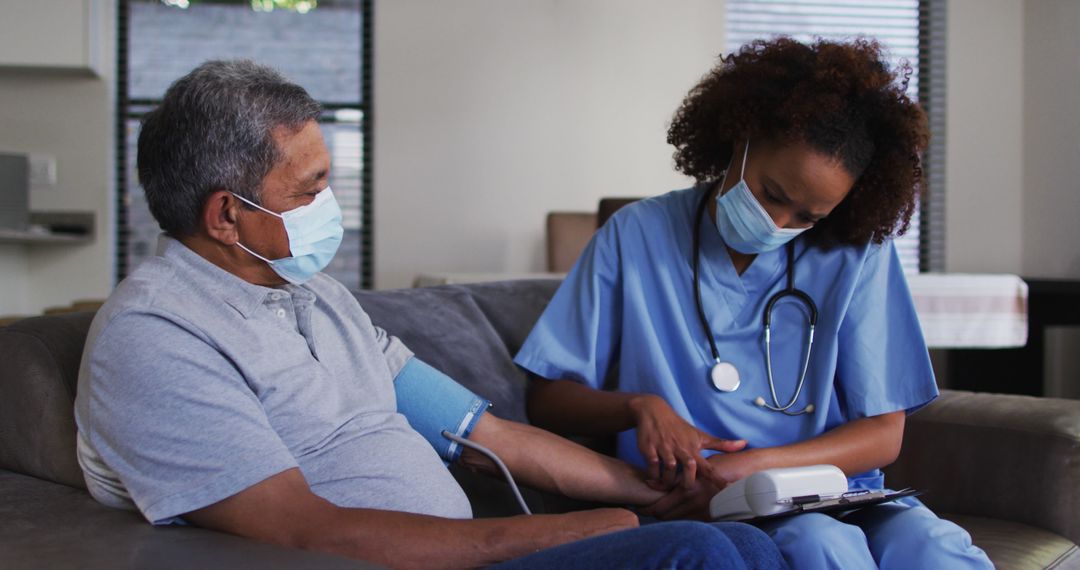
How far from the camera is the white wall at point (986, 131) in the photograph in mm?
5238

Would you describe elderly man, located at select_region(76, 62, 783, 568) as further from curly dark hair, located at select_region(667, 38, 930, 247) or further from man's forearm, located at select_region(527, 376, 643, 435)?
curly dark hair, located at select_region(667, 38, 930, 247)

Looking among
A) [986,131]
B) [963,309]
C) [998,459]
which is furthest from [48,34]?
[986,131]

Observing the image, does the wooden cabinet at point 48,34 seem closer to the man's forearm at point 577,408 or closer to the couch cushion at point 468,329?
the couch cushion at point 468,329

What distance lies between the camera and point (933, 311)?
11.0 feet

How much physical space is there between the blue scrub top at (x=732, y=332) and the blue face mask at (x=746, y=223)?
0.22ft

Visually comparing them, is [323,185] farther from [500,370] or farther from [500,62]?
[500,62]

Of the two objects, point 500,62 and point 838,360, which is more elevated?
point 500,62

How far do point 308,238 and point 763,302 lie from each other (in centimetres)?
79

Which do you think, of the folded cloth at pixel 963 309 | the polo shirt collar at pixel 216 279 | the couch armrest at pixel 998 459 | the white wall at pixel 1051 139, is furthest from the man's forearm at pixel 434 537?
the white wall at pixel 1051 139

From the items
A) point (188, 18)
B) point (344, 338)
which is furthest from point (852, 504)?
point (188, 18)

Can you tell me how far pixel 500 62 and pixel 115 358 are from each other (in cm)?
468

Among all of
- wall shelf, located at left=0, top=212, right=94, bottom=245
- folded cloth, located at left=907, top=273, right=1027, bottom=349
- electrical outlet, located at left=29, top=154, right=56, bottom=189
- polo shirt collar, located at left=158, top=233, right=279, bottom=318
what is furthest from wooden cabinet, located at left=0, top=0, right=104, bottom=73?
polo shirt collar, located at left=158, top=233, right=279, bottom=318

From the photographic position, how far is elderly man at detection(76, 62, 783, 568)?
0.94m

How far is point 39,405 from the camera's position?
46.0 inches
